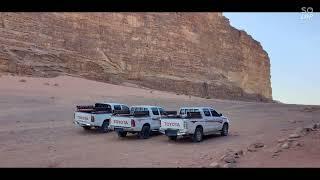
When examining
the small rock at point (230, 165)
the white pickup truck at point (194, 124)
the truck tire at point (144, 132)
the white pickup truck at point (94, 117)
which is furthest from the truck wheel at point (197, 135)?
the small rock at point (230, 165)

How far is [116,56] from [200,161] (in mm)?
43600

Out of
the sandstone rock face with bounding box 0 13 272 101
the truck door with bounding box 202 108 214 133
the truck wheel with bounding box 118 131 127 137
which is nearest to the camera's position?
the truck door with bounding box 202 108 214 133

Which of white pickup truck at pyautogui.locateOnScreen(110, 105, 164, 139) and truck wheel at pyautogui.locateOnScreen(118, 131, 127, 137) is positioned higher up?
white pickup truck at pyautogui.locateOnScreen(110, 105, 164, 139)

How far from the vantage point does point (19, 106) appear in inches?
1125

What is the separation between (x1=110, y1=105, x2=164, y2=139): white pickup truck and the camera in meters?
19.2

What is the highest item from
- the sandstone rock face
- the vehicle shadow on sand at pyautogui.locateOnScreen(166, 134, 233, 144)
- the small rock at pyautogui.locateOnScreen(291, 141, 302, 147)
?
the sandstone rock face

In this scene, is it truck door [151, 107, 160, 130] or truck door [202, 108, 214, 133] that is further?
truck door [151, 107, 160, 130]

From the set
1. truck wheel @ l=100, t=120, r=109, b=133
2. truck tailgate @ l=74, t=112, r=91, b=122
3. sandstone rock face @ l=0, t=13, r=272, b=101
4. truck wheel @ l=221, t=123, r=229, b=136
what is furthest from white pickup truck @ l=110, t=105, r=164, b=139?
sandstone rock face @ l=0, t=13, r=272, b=101

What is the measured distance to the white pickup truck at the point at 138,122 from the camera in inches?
754

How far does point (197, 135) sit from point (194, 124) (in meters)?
0.44

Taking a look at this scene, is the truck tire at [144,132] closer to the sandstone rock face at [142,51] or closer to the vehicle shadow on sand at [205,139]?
the vehicle shadow on sand at [205,139]

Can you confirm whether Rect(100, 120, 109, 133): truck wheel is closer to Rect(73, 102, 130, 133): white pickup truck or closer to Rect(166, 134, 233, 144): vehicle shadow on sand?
Rect(73, 102, 130, 133): white pickup truck

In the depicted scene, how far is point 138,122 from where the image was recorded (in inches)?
758

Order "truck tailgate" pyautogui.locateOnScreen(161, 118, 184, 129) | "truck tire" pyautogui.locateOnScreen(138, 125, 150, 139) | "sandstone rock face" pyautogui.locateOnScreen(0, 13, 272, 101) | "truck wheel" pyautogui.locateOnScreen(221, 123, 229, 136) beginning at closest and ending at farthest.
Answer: "truck tailgate" pyautogui.locateOnScreen(161, 118, 184, 129) < "truck tire" pyautogui.locateOnScreen(138, 125, 150, 139) < "truck wheel" pyautogui.locateOnScreen(221, 123, 229, 136) < "sandstone rock face" pyautogui.locateOnScreen(0, 13, 272, 101)
